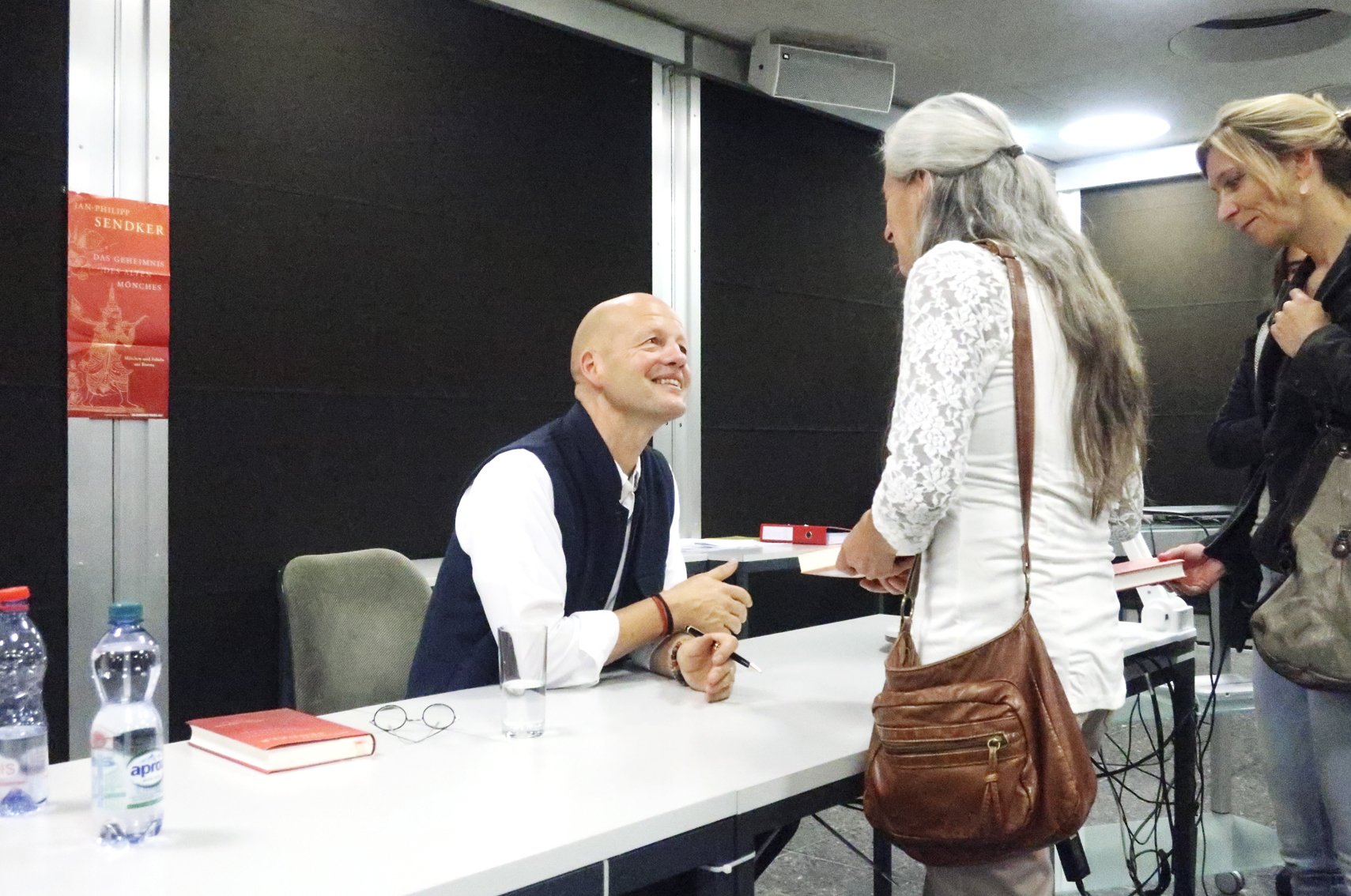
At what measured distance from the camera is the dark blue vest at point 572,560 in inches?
68.7

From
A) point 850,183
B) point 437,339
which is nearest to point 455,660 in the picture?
point 437,339

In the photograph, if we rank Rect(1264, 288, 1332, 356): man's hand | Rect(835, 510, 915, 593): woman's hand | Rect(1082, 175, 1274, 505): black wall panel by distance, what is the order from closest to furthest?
Rect(835, 510, 915, 593): woman's hand, Rect(1264, 288, 1332, 356): man's hand, Rect(1082, 175, 1274, 505): black wall panel

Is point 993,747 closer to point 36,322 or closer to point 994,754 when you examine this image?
point 994,754

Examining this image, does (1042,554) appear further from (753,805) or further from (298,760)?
(298,760)

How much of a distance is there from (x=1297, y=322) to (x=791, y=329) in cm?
322

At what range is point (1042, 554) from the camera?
1229mm

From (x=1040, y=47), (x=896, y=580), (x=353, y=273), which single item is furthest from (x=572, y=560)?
(x=1040, y=47)

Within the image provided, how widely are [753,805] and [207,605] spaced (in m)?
2.18

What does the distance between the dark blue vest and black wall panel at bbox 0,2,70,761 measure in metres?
1.36

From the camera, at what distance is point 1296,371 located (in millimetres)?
1577

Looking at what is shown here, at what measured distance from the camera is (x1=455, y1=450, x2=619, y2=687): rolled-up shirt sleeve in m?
1.64

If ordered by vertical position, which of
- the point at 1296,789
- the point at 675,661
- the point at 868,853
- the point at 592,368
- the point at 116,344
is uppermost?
the point at 116,344

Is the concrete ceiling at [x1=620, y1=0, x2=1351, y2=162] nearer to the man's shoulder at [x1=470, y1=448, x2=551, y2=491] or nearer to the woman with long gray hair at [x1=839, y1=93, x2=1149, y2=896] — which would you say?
the man's shoulder at [x1=470, y1=448, x2=551, y2=491]

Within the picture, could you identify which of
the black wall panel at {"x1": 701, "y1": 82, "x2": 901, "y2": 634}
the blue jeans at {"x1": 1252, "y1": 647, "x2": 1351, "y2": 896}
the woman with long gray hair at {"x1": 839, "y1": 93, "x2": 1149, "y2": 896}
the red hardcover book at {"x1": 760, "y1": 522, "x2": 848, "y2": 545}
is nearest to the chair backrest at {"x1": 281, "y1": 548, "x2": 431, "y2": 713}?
the woman with long gray hair at {"x1": 839, "y1": 93, "x2": 1149, "y2": 896}
